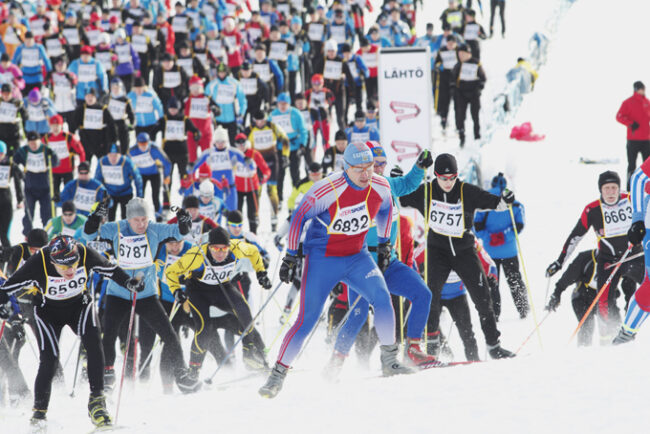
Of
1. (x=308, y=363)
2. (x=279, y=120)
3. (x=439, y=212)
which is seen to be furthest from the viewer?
(x=279, y=120)

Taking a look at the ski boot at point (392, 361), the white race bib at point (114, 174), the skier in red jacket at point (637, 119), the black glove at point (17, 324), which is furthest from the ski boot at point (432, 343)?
the skier in red jacket at point (637, 119)

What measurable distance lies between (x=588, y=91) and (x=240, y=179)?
1032cm

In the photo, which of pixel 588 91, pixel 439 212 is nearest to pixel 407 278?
pixel 439 212

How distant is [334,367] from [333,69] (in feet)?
32.9

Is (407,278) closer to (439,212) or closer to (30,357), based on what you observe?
(439,212)

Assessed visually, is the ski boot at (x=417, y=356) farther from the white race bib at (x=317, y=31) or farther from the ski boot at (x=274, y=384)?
the white race bib at (x=317, y=31)

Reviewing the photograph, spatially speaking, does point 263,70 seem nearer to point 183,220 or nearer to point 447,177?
point 183,220

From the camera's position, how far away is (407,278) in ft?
22.7

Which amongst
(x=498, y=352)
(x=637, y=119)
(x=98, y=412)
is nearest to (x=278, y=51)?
(x=637, y=119)

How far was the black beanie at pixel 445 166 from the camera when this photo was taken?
7473mm

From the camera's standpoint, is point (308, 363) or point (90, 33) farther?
point (90, 33)

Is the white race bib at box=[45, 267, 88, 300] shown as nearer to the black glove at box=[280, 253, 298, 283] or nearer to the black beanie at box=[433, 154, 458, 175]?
the black glove at box=[280, 253, 298, 283]

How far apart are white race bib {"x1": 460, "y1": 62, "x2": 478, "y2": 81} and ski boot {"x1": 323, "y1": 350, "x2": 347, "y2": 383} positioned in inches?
345

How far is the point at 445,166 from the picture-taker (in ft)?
24.5
